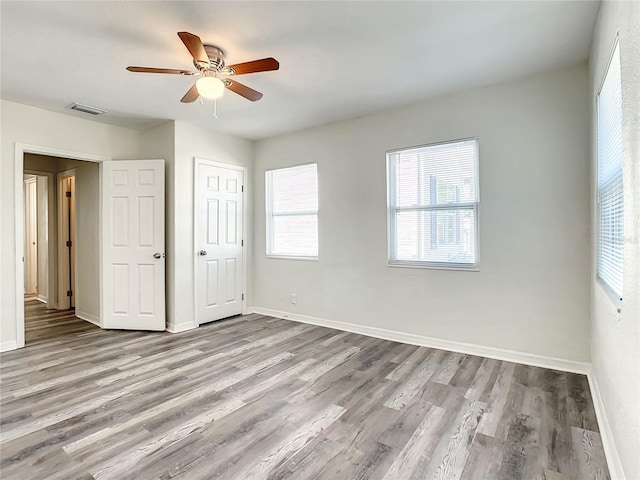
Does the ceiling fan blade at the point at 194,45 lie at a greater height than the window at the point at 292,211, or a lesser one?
greater

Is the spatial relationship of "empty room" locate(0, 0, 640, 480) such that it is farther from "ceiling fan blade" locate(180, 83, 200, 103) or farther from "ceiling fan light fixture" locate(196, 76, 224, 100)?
"ceiling fan light fixture" locate(196, 76, 224, 100)

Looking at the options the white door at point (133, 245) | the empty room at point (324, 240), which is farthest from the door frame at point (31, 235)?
the white door at point (133, 245)

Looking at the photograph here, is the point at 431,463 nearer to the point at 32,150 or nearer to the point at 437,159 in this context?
the point at 437,159

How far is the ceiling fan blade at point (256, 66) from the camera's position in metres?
2.22

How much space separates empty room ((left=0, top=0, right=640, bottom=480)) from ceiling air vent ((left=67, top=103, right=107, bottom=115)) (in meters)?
0.07

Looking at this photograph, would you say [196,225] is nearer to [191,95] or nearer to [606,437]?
[191,95]

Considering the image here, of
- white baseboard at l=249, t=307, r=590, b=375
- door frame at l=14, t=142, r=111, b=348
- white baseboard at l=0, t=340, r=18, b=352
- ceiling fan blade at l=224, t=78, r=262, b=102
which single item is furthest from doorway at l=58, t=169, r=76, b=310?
ceiling fan blade at l=224, t=78, r=262, b=102

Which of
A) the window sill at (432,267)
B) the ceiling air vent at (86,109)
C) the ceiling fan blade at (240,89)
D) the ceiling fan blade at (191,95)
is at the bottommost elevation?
the window sill at (432,267)

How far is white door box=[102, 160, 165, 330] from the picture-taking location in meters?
4.19

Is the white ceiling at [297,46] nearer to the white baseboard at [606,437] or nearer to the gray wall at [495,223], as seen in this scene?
the gray wall at [495,223]

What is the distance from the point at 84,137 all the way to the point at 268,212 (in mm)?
2443

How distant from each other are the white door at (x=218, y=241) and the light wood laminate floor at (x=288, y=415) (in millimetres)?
1097

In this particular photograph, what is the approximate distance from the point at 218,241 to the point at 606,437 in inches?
167

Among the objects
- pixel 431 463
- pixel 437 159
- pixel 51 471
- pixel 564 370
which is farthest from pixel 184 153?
pixel 564 370
